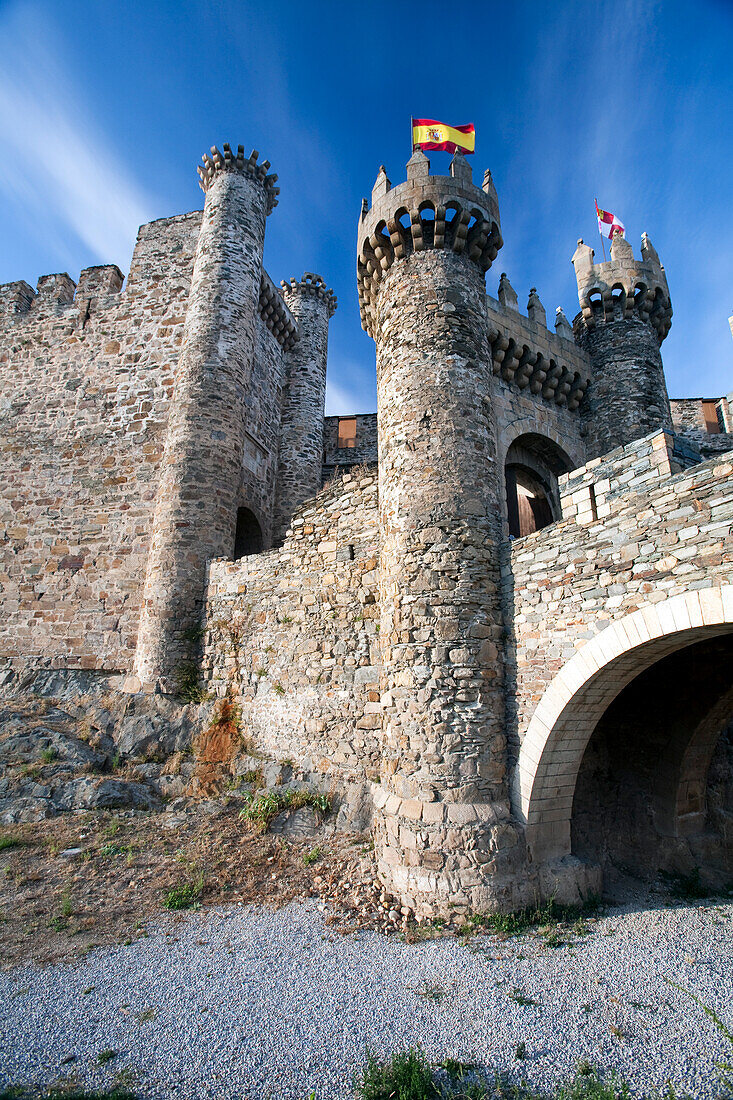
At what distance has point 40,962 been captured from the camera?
4.55 metres

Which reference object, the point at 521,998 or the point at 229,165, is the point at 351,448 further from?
the point at 521,998

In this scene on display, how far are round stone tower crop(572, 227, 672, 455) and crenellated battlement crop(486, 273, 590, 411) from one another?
0.48 m

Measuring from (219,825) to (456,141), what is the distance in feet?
38.1

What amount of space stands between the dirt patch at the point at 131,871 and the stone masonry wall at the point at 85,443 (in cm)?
411

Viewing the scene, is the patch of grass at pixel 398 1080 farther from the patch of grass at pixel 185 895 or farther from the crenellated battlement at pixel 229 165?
the crenellated battlement at pixel 229 165

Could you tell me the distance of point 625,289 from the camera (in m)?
10.6

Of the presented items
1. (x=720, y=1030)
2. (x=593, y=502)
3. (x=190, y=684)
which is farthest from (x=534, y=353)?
(x=720, y=1030)

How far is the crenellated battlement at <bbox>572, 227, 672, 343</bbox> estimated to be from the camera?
10.7 meters

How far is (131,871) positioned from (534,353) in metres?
10.0

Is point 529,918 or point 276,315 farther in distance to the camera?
point 276,315

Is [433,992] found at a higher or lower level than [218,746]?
lower

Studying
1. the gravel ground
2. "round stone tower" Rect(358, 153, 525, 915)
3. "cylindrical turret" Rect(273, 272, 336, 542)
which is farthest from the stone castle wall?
the gravel ground

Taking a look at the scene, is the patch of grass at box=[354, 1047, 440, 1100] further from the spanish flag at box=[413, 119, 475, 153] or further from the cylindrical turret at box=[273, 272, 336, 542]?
the spanish flag at box=[413, 119, 475, 153]

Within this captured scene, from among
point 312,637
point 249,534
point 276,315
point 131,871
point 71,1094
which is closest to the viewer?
point 71,1094
